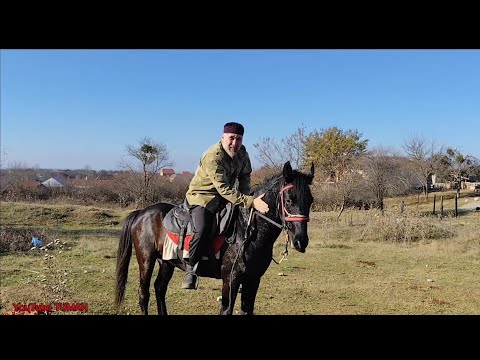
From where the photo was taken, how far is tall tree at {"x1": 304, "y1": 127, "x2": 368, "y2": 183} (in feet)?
62.5

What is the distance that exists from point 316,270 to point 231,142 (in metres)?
6.88

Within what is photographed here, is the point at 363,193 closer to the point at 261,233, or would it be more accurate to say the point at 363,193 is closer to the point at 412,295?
the point at 412,295

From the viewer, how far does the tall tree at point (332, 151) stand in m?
19.0

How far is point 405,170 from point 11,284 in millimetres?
21363

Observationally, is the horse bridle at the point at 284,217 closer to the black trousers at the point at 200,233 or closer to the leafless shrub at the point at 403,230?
the black trousers at the point at 200,233

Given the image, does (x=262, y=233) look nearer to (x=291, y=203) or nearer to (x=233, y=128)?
(x=291, y=203)

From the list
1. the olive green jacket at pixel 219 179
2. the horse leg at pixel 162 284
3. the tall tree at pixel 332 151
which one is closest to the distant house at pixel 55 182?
the tall tree at pixel 332 151

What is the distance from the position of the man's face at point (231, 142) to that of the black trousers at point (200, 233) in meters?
0.66

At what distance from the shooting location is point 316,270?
977 cm

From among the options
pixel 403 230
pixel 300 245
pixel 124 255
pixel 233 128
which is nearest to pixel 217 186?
pixel 233 128
